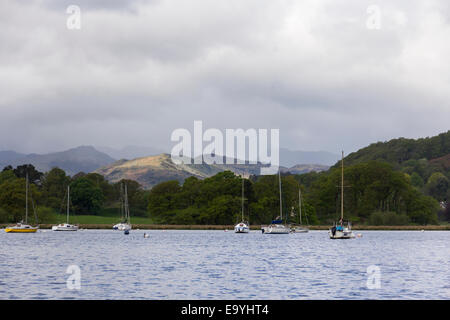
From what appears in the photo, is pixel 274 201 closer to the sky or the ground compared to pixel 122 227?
closer to the sky

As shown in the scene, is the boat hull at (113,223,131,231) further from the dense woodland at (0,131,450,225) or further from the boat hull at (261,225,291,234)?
the boat hull at (261,225,291,234)

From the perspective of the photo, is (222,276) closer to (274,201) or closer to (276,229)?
(276,229)

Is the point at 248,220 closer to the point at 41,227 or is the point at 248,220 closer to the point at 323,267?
the point at 41,227

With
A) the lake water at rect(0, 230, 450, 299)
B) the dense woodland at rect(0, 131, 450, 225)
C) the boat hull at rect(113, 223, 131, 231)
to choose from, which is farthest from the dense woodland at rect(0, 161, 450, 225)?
the lake water at rect(0, 230, 450, 299)

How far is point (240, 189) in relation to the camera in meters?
187

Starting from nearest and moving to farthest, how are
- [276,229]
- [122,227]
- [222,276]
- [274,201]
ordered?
[222,276]
[276,229]
[122,227]
[274,201]

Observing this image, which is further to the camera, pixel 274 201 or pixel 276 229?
pixel 274 201

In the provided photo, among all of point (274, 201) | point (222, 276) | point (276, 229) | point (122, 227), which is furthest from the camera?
point (274, 201)

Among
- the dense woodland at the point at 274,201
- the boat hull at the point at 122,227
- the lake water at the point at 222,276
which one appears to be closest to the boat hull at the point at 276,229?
the dense woodland at the point at 274,201

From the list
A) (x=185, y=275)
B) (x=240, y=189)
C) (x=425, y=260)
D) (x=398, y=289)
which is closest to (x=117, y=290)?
(x=185, y=275)

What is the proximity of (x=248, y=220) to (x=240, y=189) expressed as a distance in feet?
30.7

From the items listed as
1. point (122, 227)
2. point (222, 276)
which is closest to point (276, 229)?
point (122, 227)

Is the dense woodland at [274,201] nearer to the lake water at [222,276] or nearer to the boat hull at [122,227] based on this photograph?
the boat hull at [122,227]

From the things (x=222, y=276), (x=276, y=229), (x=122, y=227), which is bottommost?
(x=222, y=276)
